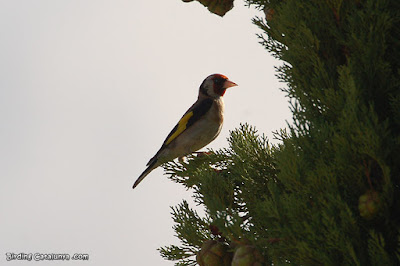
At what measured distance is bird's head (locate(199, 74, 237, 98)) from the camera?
22.3ft

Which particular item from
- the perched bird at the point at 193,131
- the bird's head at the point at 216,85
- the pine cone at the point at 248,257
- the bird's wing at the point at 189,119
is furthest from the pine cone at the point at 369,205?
the bird's head at the point at 216,85

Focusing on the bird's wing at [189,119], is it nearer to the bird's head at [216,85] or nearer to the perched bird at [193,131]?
the perched bird at [193,131]

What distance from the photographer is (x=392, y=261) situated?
91.9 inches

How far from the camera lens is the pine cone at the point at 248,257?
8.64 ft

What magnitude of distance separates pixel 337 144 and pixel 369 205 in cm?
29

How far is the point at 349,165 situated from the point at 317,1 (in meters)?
0.88

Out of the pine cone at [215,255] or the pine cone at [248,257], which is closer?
the pine cone at [248,257]

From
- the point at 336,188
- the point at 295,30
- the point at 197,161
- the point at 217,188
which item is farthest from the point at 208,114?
the point at 336,188

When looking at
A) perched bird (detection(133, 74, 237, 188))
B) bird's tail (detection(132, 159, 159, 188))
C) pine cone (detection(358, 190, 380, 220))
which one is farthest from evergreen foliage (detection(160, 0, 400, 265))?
bird's tail (detection(132, 159, 159, 188))

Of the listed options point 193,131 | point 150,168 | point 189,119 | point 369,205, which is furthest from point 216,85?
point 369,205

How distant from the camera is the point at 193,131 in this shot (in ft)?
20.3

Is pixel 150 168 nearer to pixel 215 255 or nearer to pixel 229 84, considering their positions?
pixel 229 84

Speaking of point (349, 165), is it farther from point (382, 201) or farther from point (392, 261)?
point (392, 261)

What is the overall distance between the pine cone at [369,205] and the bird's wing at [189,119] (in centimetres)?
393
